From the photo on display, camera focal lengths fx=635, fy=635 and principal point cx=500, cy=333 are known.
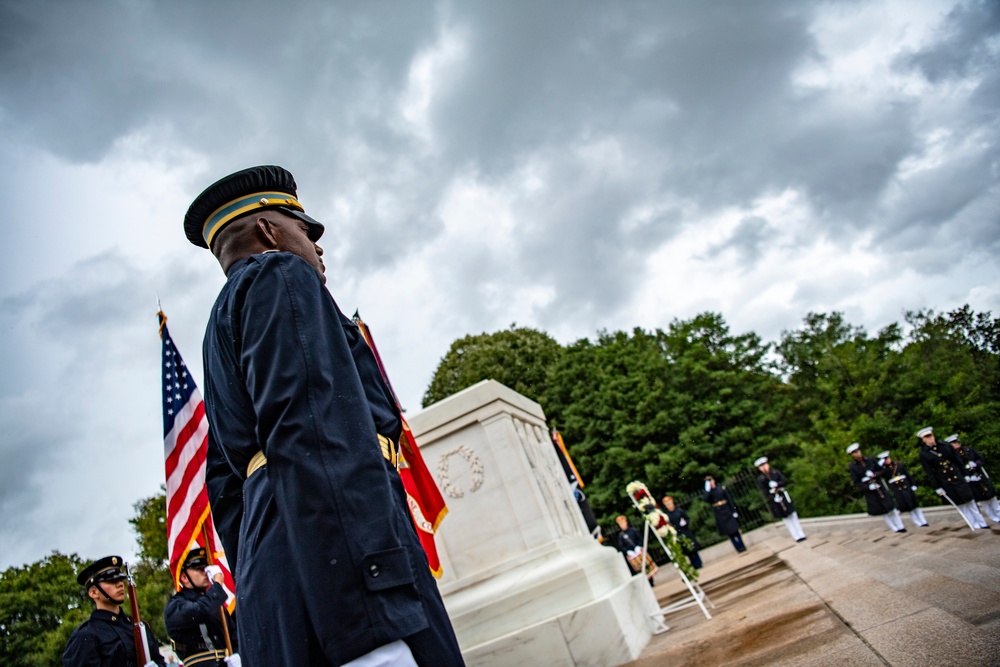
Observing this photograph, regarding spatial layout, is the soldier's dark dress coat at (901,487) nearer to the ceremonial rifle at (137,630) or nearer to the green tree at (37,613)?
the ceremonial rifle at (137,630)

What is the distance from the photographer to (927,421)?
22.6 meters

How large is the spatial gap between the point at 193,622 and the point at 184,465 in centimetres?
145

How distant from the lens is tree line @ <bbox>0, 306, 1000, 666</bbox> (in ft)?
73.2

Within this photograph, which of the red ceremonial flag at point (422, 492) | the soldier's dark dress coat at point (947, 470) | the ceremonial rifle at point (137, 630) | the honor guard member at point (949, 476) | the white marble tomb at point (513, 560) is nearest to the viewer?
the red ceremonial flag at point (422, 492)

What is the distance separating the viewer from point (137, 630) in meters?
5.70

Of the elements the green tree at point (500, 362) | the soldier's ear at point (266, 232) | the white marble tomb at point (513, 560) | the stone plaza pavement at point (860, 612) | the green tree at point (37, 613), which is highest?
the green tree at point (500, 362)

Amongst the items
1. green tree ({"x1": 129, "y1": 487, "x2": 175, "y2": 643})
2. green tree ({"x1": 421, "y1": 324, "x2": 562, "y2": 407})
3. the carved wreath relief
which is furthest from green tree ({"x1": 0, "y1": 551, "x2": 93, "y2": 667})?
the carved wreath relief

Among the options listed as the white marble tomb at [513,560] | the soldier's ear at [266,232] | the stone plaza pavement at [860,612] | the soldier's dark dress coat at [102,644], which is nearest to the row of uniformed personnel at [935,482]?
the stone plaza pavement at [860,612]

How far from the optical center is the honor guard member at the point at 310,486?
137 cm

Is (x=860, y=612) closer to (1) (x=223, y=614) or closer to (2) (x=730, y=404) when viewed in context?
(1) (x=223, y=614)

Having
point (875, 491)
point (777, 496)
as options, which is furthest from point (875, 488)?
point (777, 496)

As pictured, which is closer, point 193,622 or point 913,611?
point 913,611

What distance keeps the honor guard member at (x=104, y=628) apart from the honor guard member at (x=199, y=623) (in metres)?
0.27

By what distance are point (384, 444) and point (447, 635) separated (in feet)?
1.95
